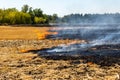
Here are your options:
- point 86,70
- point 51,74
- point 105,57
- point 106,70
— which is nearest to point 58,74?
point 51,74

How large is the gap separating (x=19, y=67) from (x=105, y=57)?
8785 millimetres

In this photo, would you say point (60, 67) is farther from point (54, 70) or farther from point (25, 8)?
point (25, 8)

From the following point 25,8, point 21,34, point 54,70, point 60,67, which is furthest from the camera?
point 25,8

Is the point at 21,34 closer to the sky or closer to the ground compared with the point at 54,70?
closer to the ground

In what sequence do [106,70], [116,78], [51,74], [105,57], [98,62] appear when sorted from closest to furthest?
[116,78], [51,74], [106,70], [98,62], [105,57]

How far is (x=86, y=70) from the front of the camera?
21797 millimetres

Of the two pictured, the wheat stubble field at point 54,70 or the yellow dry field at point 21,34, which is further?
the yellow dry field at point 21,34

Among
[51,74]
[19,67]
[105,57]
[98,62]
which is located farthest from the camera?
[105,57]

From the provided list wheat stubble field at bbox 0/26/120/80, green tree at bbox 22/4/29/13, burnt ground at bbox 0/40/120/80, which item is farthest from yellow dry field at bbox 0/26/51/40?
green tree at bbox 22/4/29/13

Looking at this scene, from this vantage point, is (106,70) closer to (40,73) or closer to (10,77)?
(40,73)

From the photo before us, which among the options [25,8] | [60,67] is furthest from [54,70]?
[25,8]

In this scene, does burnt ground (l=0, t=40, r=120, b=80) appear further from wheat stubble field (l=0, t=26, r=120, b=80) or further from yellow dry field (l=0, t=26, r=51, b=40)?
yellow dry field (l=0, t=26, r=51, b=40)

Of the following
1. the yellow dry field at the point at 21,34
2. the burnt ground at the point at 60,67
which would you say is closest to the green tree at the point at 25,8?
the yellow dry field at the point at 21,34

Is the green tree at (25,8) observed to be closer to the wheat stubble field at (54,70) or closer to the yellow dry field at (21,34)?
the yellow dry field at (21,34)
